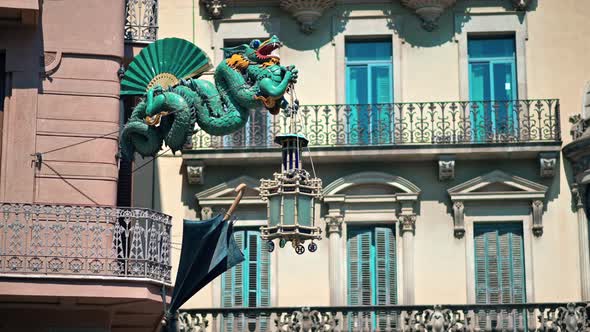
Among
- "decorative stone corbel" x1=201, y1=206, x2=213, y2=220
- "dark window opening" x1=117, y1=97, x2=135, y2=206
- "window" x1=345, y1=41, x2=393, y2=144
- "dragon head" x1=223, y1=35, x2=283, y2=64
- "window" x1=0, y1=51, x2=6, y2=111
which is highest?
"window" x1=345, y1=41, x2=393, y2=144

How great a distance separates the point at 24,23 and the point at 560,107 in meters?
12.5

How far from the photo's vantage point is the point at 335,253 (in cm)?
3603

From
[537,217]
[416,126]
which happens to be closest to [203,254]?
[416,126]

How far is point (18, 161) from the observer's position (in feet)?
88.6

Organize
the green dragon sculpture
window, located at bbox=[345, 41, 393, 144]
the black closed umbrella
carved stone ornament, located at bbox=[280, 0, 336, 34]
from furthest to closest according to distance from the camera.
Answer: carved stone ornament, located at bbox=[280, 0, 336, 34] < window, located at bbox=[345, 41, 393, 144] < the green dragon sculpture < the black closed umbrella

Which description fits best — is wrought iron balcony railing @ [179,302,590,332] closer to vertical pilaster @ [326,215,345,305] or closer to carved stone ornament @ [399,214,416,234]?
vertical pilaster @ [326,215,345,305]

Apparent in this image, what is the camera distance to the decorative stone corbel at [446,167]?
35.8m

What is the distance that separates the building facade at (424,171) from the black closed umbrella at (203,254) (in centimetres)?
1126

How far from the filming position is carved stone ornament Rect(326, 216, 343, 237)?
36.0 m

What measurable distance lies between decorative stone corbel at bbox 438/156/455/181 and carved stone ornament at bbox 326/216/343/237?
2.03 meters

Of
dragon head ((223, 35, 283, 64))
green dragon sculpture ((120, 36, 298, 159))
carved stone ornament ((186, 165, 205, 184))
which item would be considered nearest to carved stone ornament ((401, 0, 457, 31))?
carved stone ornament ((186, 165, 205, 184))

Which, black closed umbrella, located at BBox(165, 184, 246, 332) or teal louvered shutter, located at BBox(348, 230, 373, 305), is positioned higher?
teal louvered shutter, located at BBox(348, 230, 373, 305)

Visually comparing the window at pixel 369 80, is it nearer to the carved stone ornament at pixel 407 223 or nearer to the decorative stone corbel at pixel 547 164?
the carved stone ornament at pixel 407 223

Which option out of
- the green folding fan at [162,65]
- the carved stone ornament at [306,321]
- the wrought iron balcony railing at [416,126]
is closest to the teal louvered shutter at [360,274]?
the carved stone ornament at [306,321]
